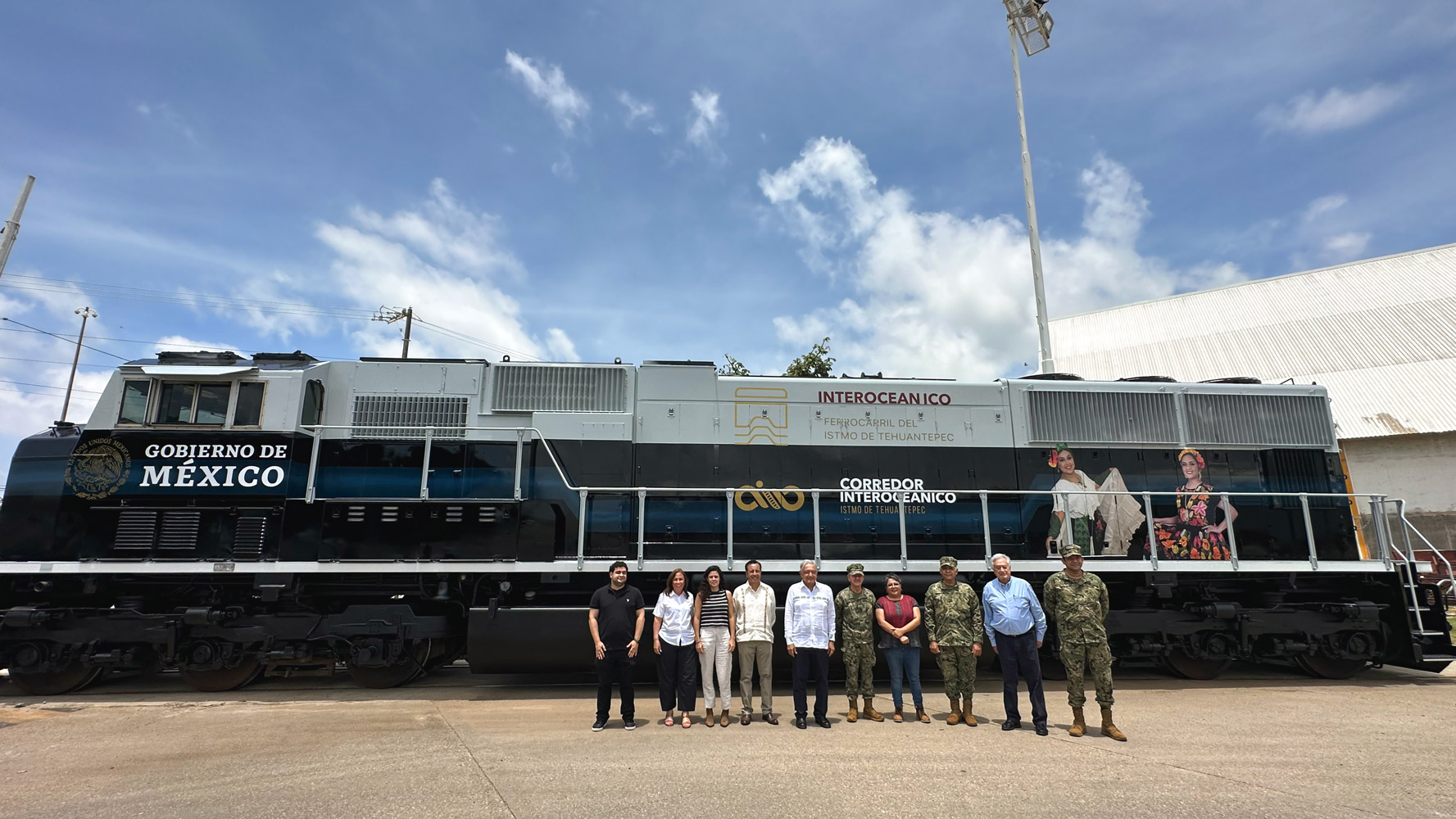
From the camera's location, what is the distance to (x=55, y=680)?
294 inches

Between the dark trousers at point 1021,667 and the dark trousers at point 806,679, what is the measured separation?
154cm

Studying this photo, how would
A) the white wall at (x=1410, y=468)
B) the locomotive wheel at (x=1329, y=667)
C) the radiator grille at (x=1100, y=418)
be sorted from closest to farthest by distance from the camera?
the locomotive wheel at (x=1329, y=667), the radiator grille at (x=1100, y=418), the white wall at (x=1410, y=468)

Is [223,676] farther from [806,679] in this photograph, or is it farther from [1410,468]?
[1410,468]

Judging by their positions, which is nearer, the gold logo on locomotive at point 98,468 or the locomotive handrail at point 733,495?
the gold logo on locomotive at point 98,468

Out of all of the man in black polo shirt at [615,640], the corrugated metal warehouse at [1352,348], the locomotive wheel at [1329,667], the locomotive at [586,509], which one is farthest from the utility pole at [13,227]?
the corrugated metal warehouse at [1352,348]

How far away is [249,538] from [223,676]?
1.74 metres

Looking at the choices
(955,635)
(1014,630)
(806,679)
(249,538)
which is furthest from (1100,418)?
(249,538)

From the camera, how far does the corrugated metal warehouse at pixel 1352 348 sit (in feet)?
71.8

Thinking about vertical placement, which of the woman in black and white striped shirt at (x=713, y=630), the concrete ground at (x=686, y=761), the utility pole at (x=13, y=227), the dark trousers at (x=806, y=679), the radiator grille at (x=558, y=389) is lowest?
the concrete ground at (x=686, y=761)

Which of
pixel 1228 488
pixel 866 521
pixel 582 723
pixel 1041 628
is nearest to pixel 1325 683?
pixel 1228 488

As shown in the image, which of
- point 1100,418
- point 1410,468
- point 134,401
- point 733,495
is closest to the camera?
point 134,401

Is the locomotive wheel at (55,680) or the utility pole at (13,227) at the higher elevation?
the utility pole at (13,227)

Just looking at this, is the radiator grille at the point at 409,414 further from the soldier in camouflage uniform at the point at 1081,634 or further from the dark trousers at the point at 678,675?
the soldier in camouflage uniform at the point at 1081,634

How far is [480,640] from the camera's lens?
7.25 m
